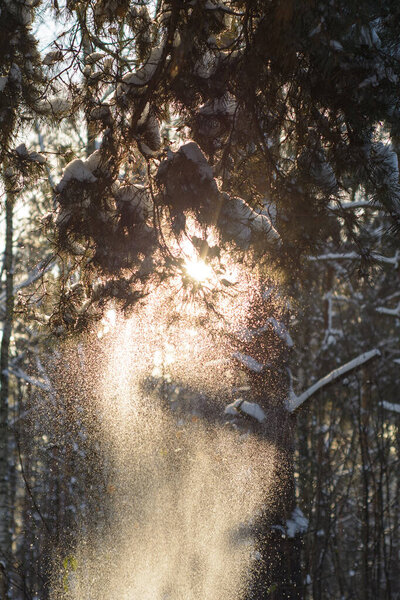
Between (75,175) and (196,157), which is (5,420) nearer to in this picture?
(75,175)

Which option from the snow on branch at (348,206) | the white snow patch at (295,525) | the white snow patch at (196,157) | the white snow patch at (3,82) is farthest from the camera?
the white snow patch at (295,525)

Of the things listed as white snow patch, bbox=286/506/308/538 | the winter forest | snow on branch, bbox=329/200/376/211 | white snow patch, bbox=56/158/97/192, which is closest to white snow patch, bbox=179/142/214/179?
the winter forest

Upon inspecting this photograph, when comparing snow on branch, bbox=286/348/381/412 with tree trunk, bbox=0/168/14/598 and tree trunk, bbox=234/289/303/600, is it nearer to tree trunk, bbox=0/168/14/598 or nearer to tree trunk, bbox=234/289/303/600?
tree trunk, bbox=234/289/303/600

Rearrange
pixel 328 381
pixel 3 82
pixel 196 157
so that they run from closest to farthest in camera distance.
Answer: pixel 196 157 < pixel 3 82 < pixel 328 381

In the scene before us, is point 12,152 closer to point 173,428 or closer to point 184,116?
point 184,116

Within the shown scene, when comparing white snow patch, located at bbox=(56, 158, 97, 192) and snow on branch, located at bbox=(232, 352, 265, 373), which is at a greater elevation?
white snow patch, located at bbox=(56, 158, 97, 192)

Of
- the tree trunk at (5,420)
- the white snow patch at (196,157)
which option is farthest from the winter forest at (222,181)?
the tree trunk at (5,420)

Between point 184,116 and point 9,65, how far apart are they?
3.82 feet

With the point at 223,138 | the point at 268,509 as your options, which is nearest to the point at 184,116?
the point at 223,138

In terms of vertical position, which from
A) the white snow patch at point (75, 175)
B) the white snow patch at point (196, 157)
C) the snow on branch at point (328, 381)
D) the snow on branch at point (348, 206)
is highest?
the snow on branch at point (348, 206)

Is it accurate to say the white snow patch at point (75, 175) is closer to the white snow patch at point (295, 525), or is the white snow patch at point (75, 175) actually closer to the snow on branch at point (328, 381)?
the snow on branch at point (328, 381)

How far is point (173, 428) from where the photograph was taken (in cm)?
915

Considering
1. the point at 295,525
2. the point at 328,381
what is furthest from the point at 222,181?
the point at 295,525

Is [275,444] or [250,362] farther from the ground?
[250,362]
